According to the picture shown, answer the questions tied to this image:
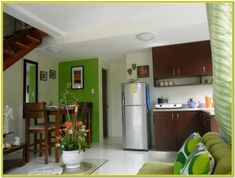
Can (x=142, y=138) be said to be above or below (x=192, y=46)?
below

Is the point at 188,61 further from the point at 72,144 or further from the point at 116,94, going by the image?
the point at 72,144

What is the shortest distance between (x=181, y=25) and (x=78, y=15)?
5.54 ft

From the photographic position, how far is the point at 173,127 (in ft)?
13.3

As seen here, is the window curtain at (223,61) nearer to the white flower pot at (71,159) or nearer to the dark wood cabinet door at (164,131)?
the white flower pot at (71,159)

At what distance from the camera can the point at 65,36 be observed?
4.12 metres

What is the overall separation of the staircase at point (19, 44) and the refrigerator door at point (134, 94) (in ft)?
6.81

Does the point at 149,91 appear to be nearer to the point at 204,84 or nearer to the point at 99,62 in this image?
the point at 204,84

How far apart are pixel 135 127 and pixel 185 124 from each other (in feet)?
3.35

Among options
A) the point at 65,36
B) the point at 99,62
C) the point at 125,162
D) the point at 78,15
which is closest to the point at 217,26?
the point at 78,15

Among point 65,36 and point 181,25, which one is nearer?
point 181,25

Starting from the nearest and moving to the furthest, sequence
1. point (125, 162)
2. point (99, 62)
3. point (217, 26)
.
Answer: point (217, 26) < point (125, 162) < point (99, 62)

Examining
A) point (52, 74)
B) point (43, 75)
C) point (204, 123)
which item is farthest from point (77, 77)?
point (204, 123)

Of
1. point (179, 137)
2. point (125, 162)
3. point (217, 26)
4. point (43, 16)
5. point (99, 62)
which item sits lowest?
point (125, 162)

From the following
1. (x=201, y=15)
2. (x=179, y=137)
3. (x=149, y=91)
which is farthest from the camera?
(x=149, y=91)
